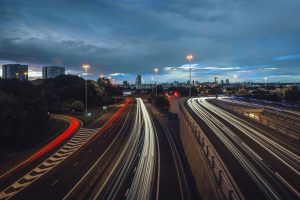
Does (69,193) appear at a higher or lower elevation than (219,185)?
lower

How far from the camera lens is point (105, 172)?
3488 cm

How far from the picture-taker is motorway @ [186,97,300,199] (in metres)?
16.7

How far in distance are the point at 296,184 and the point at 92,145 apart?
36577 millimetres

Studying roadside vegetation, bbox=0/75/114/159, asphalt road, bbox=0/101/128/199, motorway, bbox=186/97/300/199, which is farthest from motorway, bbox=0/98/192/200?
roadside vegetation, bbox=0/75/114/159

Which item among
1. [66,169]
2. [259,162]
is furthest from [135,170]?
[259,162]

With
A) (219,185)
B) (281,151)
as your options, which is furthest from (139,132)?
(219,185)

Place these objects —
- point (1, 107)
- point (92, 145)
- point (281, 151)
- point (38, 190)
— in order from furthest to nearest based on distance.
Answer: point (92, 145), point (1, 107), point (38, 190), point (281, 151)

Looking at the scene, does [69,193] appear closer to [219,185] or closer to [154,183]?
[154,183]

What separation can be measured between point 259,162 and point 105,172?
17940 millimetres

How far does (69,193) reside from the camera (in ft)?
92.0

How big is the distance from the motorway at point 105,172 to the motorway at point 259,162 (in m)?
5.71

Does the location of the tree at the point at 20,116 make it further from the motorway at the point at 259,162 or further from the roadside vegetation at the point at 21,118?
the motorway at the point at 259,162

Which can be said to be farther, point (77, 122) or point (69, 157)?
point (77, 122)

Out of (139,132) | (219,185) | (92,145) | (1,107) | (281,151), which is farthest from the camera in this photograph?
(139,132)
